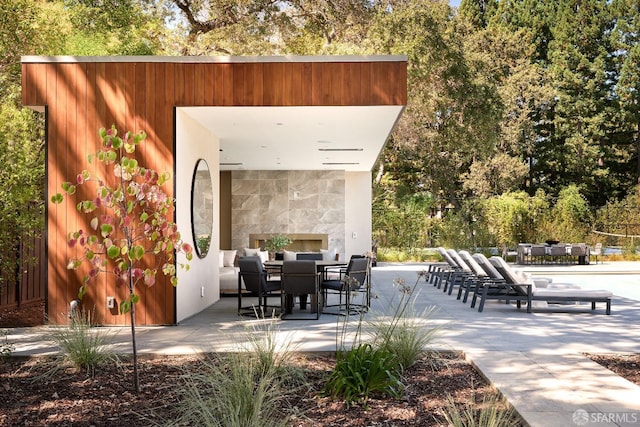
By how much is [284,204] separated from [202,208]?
23.8 feet

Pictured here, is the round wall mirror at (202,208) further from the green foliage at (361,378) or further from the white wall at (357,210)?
the white wall at (357,210)

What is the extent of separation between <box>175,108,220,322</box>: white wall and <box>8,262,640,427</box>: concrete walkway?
0.81ft

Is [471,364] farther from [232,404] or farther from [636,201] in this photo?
[636,201]

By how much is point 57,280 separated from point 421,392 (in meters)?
5.25

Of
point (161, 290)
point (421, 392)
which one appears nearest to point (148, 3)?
point (161, 290)

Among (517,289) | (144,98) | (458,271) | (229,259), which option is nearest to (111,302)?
(144,98)

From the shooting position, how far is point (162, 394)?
5.18 meters

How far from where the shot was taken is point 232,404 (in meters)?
4.41

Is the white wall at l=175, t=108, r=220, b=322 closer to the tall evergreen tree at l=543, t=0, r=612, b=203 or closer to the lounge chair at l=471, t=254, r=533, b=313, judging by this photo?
the lounge chair at l=471, t=254, r=533, b=313

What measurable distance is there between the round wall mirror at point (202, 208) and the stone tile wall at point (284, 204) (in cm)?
635

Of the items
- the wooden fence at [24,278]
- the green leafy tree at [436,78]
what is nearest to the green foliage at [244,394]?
the wooden fence at [24,278]

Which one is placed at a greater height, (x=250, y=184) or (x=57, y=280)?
(x=250, y=184)

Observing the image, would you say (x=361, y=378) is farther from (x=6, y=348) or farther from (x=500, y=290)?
(x=500, y=290)

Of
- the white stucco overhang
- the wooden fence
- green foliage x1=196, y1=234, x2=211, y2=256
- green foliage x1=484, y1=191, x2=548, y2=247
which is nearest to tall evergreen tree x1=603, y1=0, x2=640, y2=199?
green foliage x1=484, y1=191, x2=548, y2=247
